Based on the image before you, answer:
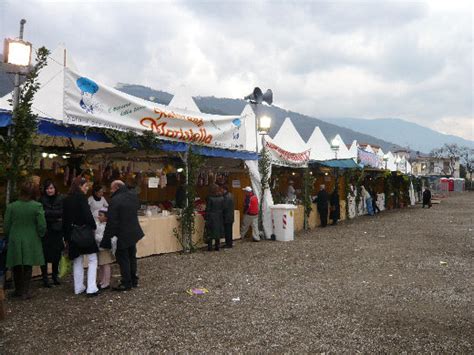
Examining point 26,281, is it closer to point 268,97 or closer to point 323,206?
point 268,97

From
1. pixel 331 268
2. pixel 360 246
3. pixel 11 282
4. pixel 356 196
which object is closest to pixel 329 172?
pixel 356 196

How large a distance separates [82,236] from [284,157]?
26.0 feet

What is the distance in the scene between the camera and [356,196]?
19000 millimetres

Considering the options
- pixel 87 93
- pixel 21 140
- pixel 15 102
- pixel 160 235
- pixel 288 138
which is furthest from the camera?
pixel 288 138

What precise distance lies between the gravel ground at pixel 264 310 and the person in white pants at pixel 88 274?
0.16 metres

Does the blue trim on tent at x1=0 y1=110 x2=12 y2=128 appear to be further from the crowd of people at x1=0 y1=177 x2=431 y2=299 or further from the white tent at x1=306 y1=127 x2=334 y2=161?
the white tent at x1=306 y1=127 x2=334 y2=161

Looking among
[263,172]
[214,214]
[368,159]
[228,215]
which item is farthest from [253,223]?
[368,159]

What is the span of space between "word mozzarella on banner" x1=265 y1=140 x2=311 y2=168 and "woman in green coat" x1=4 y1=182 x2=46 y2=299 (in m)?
7.34

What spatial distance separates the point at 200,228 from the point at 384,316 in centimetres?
552

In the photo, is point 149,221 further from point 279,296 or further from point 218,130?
point 279,296

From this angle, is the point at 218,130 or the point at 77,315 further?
the point at 218,130

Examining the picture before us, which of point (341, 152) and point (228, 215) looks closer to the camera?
point (228, 215)

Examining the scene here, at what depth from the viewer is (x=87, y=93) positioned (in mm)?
6574

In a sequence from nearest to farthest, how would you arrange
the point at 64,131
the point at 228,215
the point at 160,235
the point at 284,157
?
1. the point at 64,131
2. the point at 160,235
3. the point at 228,215
4. the point at 284,157
